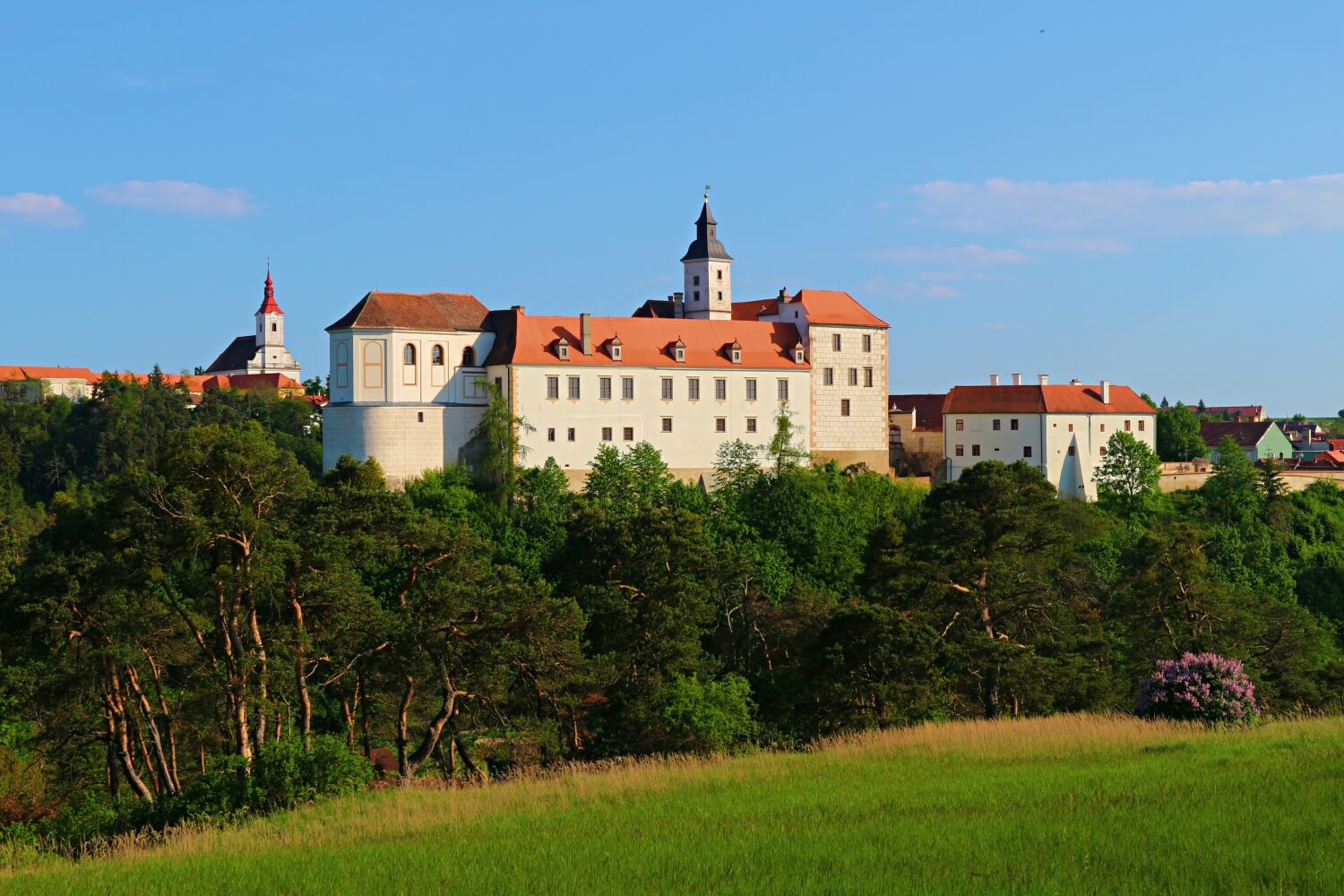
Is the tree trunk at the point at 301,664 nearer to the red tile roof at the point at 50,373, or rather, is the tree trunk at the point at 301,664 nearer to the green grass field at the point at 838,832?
the green grass field at the point at 838,832

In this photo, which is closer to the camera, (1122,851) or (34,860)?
(1122,851)

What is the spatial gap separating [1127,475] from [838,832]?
53.1m

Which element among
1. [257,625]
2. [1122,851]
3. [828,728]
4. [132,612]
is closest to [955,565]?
[828,728]

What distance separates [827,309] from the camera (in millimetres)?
59281

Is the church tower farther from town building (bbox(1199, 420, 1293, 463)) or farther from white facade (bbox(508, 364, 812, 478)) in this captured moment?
town building (bbox(1199, 420, 1293, 463))

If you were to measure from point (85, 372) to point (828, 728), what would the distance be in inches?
4055

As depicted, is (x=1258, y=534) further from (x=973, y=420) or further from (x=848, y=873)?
(x=848, y=873)

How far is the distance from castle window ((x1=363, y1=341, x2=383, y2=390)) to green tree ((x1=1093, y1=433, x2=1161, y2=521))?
2968 cm

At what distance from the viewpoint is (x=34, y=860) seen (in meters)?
16.1

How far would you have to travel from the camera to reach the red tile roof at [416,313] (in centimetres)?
5094

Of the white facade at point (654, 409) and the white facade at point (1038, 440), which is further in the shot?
the white facade at point (1038, 440)

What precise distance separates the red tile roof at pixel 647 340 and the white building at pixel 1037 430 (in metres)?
11.1

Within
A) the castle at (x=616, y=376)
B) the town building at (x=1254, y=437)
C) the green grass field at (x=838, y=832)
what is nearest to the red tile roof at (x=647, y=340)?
the castle at (x=616, y=376)

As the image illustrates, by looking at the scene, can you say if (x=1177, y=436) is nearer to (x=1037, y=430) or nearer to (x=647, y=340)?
(x=1037, y=430)
